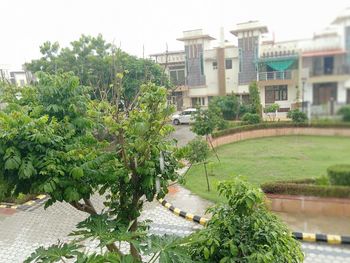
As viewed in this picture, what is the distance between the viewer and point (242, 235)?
257cm

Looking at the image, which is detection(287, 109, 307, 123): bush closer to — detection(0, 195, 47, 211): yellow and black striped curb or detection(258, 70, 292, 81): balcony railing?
detection(258, 70, 292, 81): balcony railing

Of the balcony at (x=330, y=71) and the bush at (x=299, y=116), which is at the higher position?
the balcony at (x=330, y=71)

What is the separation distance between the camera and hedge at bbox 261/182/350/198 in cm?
564

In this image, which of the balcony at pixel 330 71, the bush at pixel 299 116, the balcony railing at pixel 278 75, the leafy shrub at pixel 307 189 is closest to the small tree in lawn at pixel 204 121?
the leafy shrub at pixel 307 189

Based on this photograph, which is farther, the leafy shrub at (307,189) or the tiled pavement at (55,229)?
the leafy shrub at (307,189)

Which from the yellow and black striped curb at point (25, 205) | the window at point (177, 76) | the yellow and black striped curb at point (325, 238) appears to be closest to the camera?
the window at point (177, 76)

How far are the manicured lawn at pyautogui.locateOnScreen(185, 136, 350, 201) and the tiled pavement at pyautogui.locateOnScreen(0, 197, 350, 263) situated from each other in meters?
1.29

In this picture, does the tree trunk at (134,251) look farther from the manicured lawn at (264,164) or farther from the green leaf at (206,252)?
the manicured lawn at (264,164)

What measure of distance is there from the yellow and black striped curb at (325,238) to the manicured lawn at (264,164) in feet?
6.59

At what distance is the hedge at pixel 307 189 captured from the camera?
5643mm

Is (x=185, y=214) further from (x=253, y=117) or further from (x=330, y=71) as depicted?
(x=330, y=71)

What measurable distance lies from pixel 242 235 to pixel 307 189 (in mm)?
3806

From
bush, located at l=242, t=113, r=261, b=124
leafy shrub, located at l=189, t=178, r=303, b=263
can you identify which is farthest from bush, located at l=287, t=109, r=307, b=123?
bush, located at l=242, t=113, r=261, b=124

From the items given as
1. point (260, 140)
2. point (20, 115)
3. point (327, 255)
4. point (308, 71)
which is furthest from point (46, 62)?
point (308, 71)
